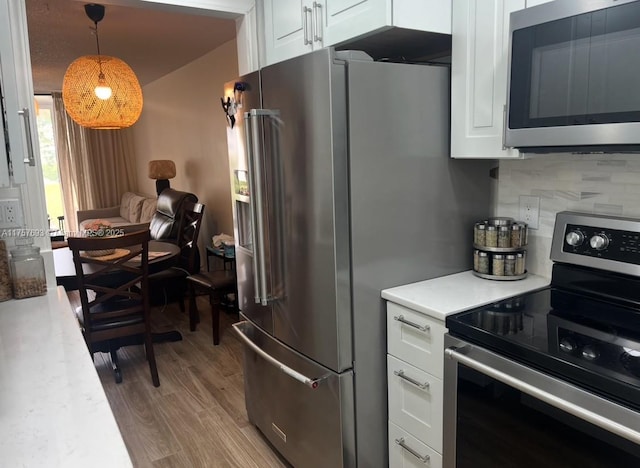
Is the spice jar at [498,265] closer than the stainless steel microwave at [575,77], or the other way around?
the stainless steel microwave at [575,77]

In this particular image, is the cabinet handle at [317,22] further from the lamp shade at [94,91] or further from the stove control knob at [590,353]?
the lamp shade at [94,91]

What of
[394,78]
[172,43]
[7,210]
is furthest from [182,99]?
[394,78]

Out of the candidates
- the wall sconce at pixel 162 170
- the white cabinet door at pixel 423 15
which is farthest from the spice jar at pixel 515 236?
the wall sconce at pixel 162 170

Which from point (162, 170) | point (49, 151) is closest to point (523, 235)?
point (162, 170)

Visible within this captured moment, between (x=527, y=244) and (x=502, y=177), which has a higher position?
(x=502, y=177)

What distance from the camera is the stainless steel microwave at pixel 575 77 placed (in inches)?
50.2

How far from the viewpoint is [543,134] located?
1.48 metres

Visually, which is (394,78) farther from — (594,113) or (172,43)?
(172,43)

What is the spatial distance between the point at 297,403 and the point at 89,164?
6778mm

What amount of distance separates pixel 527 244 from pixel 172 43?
3.87 m

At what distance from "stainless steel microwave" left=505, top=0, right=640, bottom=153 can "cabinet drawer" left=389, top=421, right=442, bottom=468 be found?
1.07 metres

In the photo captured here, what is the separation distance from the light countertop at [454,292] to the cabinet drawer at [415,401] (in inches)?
9.6

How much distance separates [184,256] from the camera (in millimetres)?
4543

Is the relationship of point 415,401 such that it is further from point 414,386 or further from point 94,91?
point 94,91
